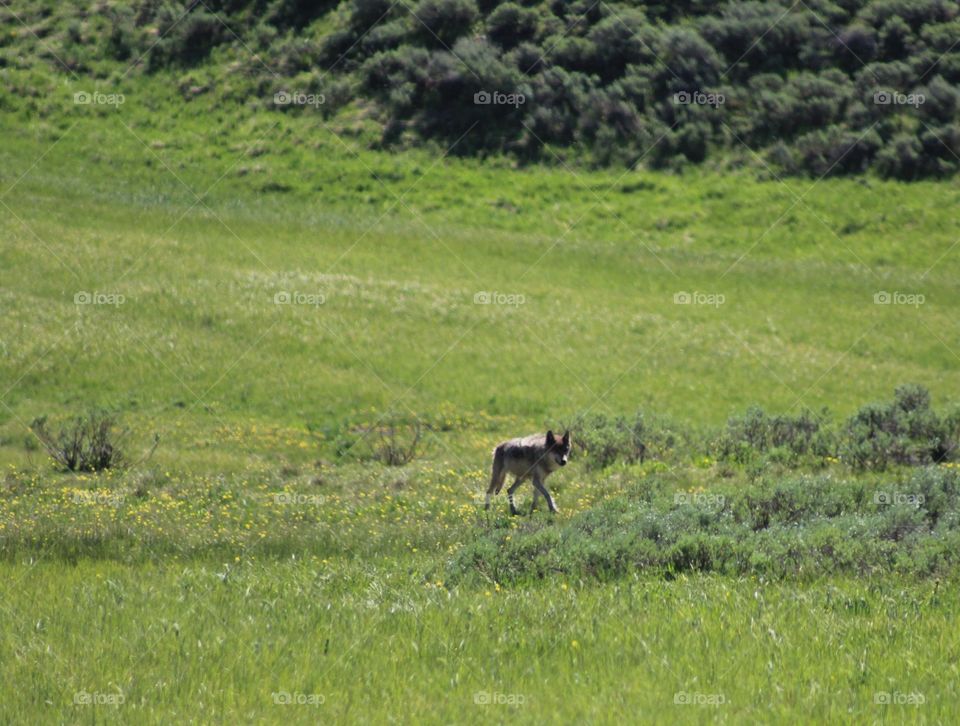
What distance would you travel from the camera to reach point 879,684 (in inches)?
313

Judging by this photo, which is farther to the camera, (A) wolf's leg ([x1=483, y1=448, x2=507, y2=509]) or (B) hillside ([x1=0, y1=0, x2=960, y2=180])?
(B) hillside ([x1=0, y1=0, x2=960, y2=180])

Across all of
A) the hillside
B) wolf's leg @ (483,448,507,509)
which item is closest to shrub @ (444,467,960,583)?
wolf's leg @ (483,448,507,509)

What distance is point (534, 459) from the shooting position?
17.3 meters

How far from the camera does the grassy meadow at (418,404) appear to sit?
8.25 meters

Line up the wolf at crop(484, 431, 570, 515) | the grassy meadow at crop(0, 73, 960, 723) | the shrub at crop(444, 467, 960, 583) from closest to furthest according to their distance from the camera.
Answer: the grassy meadow at crop(0, 73, 960, 723) < the shrub at crop(444, 467, 960, 583) < the wolf at crop(484, 431, 570, 515)

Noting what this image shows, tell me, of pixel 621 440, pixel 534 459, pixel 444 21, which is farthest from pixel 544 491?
pixel 444 21

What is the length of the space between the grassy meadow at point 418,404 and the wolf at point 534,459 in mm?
728

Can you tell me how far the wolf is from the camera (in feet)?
56.1

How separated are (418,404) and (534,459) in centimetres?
1441

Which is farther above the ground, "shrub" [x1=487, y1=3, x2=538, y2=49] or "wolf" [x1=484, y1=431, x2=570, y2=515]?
"shrub" [x1=487, y1=3, x2=538, y2=49]

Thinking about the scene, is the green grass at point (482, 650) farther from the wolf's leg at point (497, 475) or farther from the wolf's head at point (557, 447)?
the wolf's leg at point (497, 475)

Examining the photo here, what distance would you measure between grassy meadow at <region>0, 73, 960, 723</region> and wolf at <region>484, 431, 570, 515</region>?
73cm

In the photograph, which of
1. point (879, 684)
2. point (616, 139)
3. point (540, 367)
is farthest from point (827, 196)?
point (879, 684)

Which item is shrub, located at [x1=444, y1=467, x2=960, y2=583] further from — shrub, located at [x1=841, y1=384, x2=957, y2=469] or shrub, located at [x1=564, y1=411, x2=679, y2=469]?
shrub, located at [x1=564, y1=411, x2=679, y2=469]
